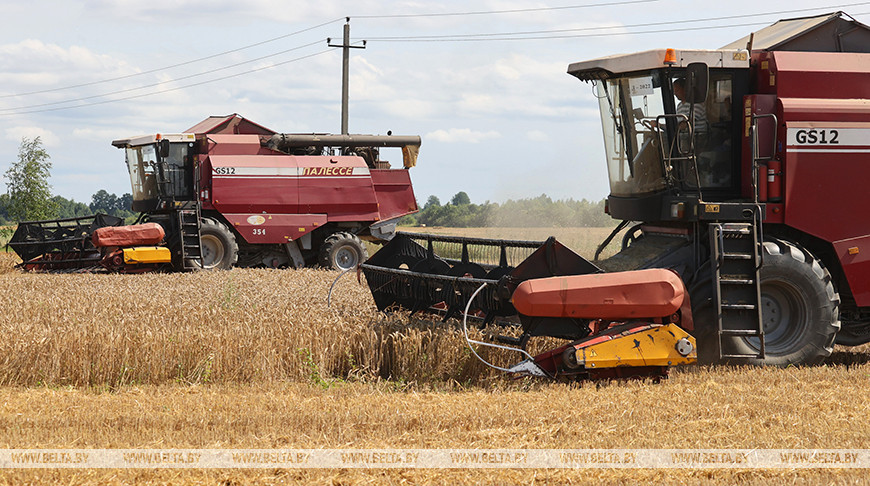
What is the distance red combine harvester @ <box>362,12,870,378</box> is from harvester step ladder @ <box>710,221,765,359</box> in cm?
1

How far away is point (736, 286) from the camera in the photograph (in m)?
6.26

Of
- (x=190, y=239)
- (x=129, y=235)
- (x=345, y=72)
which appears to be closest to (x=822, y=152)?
(x=190, y=239)

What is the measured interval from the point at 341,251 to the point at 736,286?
32.8 ft

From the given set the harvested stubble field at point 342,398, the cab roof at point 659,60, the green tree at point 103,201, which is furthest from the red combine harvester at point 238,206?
the green tree at point 103,201

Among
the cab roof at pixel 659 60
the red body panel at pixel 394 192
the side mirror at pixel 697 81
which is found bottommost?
the red body panel at pixel 394 192

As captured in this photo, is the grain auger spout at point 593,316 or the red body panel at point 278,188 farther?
the red body panel at point 278,188

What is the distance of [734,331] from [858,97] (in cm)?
213

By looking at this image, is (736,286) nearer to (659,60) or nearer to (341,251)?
(659,60)

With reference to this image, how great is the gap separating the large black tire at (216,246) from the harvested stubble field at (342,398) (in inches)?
234

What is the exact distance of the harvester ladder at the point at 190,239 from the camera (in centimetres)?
1383

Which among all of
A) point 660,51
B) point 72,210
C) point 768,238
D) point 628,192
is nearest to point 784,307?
point 768,238

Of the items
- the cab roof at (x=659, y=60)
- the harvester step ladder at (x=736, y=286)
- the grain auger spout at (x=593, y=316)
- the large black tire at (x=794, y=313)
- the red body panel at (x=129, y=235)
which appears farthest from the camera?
the red body panel at (x=129, y=235)

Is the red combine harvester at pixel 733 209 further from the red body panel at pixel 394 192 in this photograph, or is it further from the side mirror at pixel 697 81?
the red body panel at pixel 394 192

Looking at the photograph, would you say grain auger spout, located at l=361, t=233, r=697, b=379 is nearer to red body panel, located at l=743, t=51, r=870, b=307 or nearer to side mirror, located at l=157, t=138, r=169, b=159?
red body panel, located at l=743, t=51, r=870, b=307
